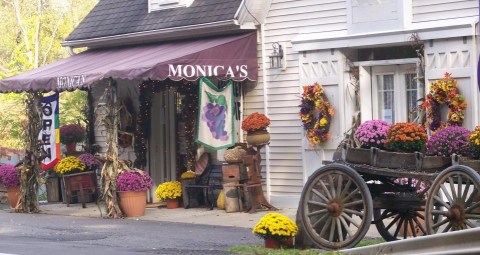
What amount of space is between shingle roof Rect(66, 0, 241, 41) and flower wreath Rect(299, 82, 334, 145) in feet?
6.96

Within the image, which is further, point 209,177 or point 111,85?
point 209,177

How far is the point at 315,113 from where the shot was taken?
669 inches

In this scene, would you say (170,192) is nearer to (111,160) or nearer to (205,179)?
(205,179)

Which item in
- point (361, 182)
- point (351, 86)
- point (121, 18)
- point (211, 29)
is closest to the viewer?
point (361, 182)

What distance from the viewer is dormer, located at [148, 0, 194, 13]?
19594mm

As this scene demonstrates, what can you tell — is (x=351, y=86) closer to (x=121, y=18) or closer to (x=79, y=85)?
(x=79, y=85)

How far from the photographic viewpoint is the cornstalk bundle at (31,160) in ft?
61.7

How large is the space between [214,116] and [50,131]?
11.2 feet

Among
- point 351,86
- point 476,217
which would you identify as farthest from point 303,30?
point 476,217

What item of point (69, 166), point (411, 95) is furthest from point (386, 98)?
point (69, 166)

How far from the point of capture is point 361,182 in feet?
34.6

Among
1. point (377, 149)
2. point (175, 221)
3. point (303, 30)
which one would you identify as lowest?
point (175, 221)

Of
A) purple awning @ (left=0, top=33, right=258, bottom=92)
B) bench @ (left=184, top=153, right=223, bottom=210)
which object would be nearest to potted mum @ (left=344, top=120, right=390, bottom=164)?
purple awning @ (left=0, top=33, right=258, bottom=92)

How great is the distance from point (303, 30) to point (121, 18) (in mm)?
5019
